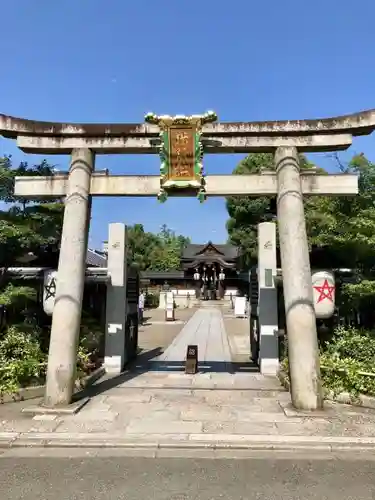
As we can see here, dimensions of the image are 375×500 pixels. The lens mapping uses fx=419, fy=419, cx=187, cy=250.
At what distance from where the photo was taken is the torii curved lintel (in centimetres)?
952

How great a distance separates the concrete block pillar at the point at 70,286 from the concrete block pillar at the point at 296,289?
441 cm

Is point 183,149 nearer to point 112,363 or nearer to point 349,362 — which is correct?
point 349,362

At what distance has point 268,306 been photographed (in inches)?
486

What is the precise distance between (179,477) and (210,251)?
55830mm

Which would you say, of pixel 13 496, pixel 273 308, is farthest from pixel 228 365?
pixel 13 496

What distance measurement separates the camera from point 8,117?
32.0ft

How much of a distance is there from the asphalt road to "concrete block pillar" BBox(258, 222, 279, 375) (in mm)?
→ 6067

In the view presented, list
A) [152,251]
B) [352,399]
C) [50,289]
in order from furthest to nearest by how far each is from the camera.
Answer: [152,251]
[50,289]
[352,399]

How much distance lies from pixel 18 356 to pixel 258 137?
7.63 meters

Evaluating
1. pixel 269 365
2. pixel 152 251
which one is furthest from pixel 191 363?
pixel 152 251

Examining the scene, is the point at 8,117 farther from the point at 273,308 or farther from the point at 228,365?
the point at 228,365

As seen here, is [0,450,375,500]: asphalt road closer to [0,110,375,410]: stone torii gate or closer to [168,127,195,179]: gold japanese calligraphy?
[0,110,375,410]: stone torii gate

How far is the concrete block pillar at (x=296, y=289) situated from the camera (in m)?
8.31

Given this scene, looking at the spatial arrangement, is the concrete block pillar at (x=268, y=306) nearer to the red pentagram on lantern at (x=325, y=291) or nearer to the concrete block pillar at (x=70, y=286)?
the red pentagram on lantern at (x=325, y=291)
